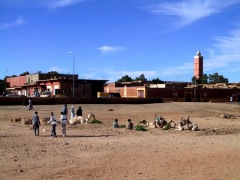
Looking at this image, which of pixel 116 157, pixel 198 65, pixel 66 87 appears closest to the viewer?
pixel 116 157

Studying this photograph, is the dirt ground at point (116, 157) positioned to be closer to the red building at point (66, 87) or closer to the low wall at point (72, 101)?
the low wall at point (72, 101)

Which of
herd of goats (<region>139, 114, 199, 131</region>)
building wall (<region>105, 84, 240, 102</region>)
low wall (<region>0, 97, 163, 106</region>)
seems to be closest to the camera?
herd of goats (<region>139, 114, 199, 131</region>)

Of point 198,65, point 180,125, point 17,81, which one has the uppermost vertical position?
point 198,65

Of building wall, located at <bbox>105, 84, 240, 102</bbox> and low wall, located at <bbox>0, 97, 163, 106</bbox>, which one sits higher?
building wall, located at <bbox>105, 84, 240, 102</bbox>

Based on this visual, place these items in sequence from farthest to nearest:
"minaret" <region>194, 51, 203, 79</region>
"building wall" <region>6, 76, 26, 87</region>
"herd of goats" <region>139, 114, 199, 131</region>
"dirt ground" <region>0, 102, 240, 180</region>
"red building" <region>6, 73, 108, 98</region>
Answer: "minaret" <region>194, 51, 203, 79</region> < "building wall" <region>6, 76, 26, 87</region> < "red building" <region>6, 73, 108, 98</region> < "herd of goats" <region>139, 114, 199, 131</region> < "dirt ground" <region>0, 102, 240, 180</region>

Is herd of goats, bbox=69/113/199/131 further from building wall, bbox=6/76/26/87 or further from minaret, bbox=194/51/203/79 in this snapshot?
minaret, bbox=194/51/203/79

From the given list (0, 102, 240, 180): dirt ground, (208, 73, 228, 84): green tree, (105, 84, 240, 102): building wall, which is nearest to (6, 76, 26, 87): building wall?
(105, 84, 240, 102): building wall

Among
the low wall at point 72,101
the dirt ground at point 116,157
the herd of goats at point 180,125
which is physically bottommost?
the dirt ground at point 116,157

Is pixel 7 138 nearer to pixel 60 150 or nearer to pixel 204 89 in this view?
pixel 60 150

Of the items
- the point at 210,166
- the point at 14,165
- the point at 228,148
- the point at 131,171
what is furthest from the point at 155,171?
the point at 228,148

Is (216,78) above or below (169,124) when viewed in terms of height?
above

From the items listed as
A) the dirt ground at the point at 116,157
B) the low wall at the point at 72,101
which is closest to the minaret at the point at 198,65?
the low wall at the point at 72,101

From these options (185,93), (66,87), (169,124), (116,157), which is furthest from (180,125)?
(66,87)

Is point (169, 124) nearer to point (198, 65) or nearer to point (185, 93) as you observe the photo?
point (185, 93)
